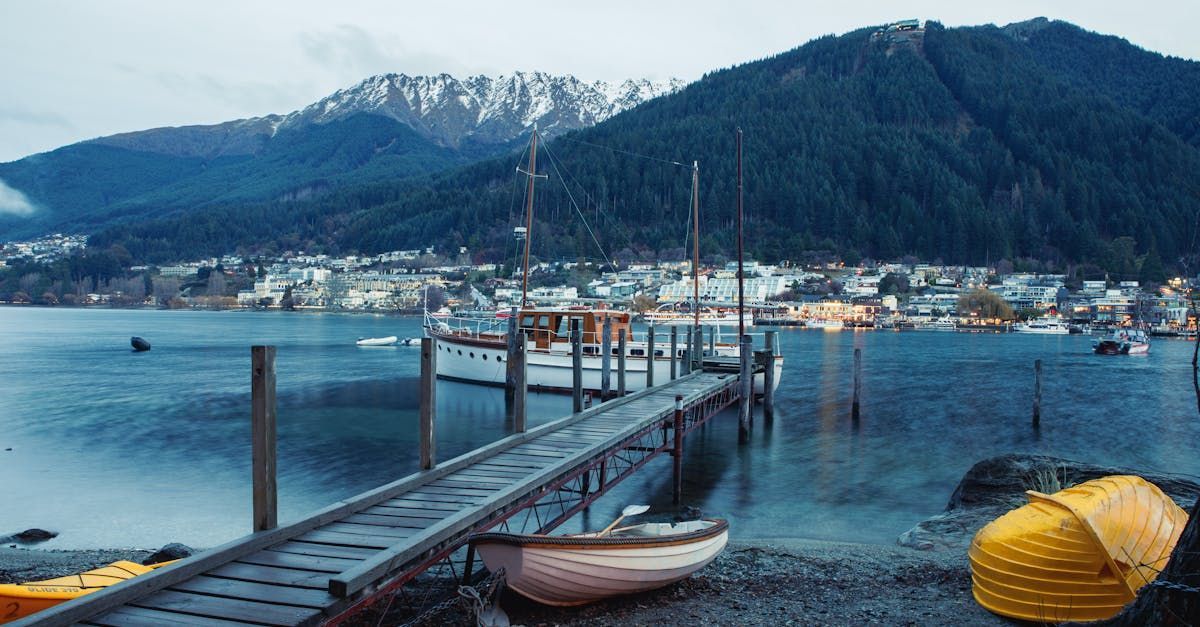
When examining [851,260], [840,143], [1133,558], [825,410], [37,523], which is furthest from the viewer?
[840,143]

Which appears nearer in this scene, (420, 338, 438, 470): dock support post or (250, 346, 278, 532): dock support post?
(250, 346, 278, 532): dock support post

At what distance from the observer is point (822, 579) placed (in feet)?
31.7

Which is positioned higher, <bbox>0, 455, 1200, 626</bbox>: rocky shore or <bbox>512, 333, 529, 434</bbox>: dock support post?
<bbox>512, 333, 529, 434</bbox>: dock support post

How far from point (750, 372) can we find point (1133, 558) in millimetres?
14650

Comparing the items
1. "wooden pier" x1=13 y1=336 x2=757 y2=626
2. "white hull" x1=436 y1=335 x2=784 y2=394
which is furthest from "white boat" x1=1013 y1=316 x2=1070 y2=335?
"wooden pier" x1=13 y1=336 x2=757 y2=626

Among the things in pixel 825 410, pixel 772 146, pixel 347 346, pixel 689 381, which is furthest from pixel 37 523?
pixel 772 146

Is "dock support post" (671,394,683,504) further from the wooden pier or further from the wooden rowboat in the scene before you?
the wooden rowboat

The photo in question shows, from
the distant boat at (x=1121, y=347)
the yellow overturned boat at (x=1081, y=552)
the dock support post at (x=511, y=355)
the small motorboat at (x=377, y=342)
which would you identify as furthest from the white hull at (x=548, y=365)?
the distant boat at (x=1121, y=347)

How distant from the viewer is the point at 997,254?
163500 mm

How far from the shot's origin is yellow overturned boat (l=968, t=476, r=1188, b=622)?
7.36 metres

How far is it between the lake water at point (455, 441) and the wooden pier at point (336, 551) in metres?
4.33

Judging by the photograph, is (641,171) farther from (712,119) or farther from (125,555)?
(125,555)

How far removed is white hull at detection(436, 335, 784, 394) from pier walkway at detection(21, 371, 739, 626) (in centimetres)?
1375

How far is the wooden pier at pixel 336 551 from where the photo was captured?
5.62 meters
